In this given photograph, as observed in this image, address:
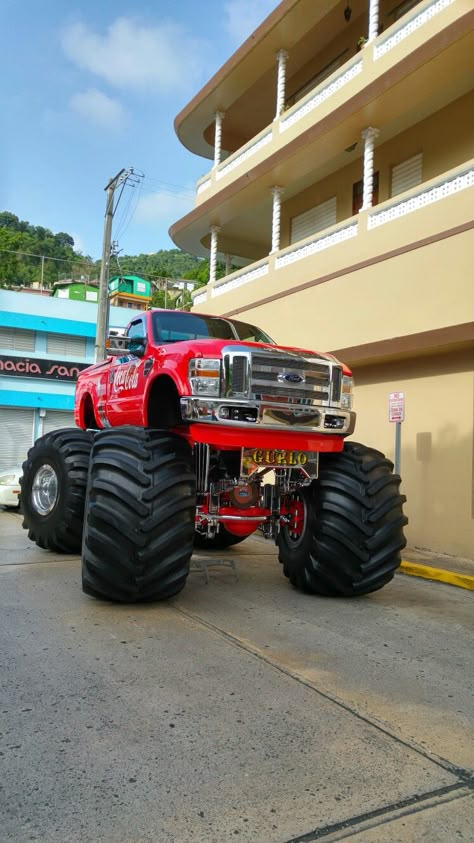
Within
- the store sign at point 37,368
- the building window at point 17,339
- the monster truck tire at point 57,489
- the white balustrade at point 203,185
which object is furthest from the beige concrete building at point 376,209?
the building window at point 17,339

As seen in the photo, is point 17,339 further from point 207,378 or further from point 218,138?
point 207,378

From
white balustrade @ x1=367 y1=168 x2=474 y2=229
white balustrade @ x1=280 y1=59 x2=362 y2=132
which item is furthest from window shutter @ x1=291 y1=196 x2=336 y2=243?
white balustrade @ x1=367 y1=168 x2=474 y2=229

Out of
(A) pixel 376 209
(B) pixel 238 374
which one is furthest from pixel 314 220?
(B) pixel 238 374

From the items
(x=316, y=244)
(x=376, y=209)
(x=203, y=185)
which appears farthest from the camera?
(x=203, y=185)

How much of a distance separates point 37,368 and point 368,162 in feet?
65.7

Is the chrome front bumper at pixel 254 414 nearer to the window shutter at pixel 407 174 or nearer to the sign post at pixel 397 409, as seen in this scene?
the sign post at pixel 397 409

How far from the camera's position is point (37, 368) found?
29016 mm

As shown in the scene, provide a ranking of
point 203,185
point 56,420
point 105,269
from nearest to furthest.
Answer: point 203,185, point 105,269, point 56,420

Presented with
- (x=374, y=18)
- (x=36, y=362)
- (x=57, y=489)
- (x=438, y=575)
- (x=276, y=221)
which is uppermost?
(x=374, y=18)

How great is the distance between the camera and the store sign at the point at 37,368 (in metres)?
28.3

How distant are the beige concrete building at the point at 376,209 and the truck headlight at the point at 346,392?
362 centimetres

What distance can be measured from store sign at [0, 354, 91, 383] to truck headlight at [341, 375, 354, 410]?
2336 cm

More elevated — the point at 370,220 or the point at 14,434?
the point at 370,220

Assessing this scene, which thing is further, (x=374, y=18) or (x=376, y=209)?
(x=374, y=18)
